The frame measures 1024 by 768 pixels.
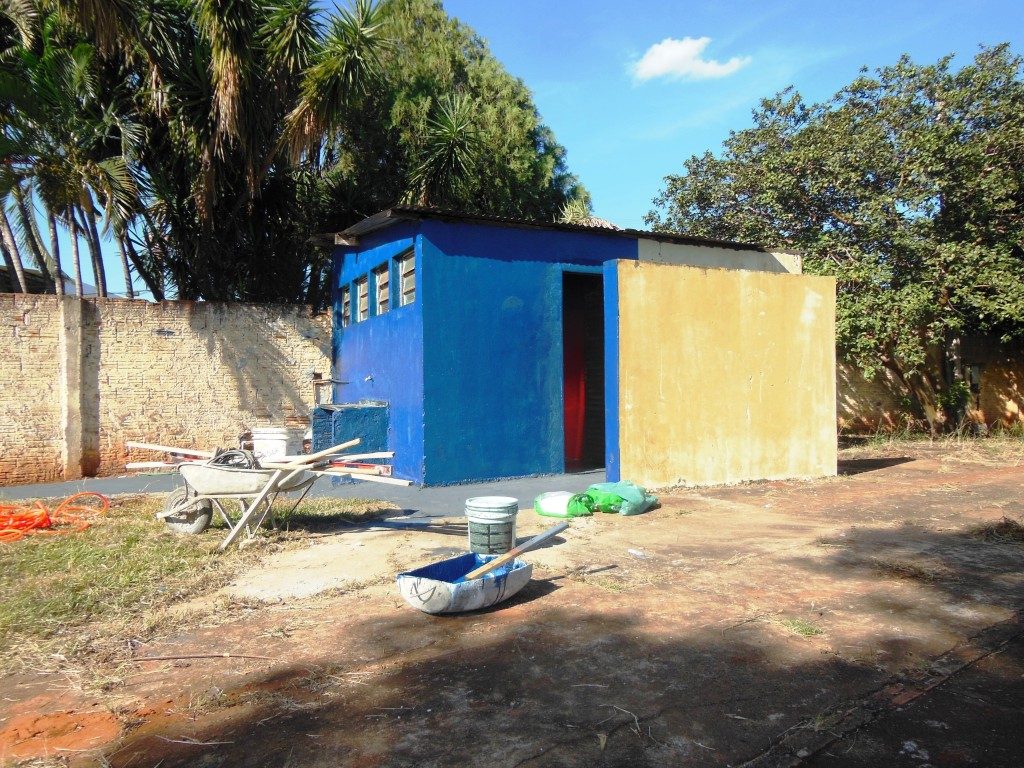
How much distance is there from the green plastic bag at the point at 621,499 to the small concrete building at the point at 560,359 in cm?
84

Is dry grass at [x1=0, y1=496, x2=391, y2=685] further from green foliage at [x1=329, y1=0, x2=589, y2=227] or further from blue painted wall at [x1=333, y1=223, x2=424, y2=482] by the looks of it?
green foliage at [x1=329, y1=0, x2=589, y2=227]

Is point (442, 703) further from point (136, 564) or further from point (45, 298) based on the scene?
point (45, 298)

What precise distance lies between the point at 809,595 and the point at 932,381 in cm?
1496

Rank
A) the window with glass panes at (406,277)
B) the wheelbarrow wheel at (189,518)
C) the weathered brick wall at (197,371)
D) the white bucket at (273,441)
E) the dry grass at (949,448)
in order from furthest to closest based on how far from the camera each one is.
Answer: the dry grass at (949,448) → the weathered brick wall at (197,371) → the window with glass panes at (406,277) → the white bucket at (273,441) → the wheelbarrow wheel at (189,518)

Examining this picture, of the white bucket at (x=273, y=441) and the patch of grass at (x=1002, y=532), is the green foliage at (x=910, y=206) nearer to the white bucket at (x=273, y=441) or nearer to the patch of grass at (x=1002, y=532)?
the patch of grass at (x=1002, y=532)

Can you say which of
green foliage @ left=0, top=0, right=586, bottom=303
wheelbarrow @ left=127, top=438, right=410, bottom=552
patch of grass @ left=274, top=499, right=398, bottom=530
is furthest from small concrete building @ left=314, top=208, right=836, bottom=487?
wheelbarrow @ left=127, top=438, right=410, bottom=552

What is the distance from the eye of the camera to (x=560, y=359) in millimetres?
11328

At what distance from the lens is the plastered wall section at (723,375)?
996 centimetres

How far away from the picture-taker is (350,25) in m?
11.2

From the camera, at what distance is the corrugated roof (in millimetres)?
10172

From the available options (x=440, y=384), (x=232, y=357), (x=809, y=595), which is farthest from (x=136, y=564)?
(x=232, y=357)

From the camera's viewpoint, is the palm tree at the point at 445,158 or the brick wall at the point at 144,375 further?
the palm tree at the point at 445,158

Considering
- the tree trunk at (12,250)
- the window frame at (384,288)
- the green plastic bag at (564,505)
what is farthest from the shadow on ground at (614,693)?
the tree trunk at (12,250)

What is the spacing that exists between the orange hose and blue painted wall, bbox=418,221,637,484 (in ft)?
13.8
